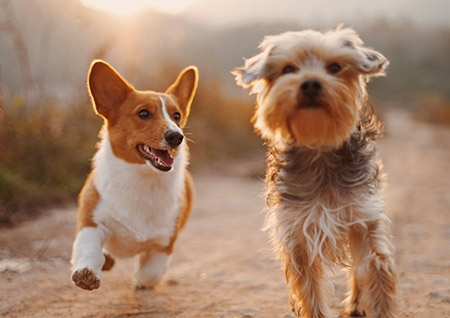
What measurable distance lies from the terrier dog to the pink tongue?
42.6 inches

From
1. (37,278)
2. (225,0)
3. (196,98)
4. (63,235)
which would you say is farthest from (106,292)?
(225,0)

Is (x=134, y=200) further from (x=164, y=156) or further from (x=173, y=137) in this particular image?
(x=173, y=137)

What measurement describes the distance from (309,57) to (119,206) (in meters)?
2.10

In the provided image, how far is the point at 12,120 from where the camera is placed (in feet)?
31.6

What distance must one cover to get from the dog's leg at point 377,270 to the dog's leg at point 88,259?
188cm

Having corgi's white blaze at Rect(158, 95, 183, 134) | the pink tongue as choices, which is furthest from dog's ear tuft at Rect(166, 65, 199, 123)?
the pink tongue

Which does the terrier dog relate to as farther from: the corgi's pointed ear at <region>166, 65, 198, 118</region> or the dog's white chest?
the corgi's pointed ear at <region>166, 65, 198, 118</region>

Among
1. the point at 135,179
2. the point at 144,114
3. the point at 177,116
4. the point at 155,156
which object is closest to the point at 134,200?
the point at 135,179

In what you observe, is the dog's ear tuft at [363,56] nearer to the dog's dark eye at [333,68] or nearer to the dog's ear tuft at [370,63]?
the dog's ear tuft at [370,63]

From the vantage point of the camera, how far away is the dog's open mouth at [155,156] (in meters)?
4.72

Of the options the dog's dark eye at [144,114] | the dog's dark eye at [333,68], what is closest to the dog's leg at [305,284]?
the dog's dark eye at [333,68]

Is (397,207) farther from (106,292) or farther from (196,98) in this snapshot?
(196,98)

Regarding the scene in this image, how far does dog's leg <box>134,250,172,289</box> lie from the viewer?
4906 mm

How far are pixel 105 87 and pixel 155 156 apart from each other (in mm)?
811
